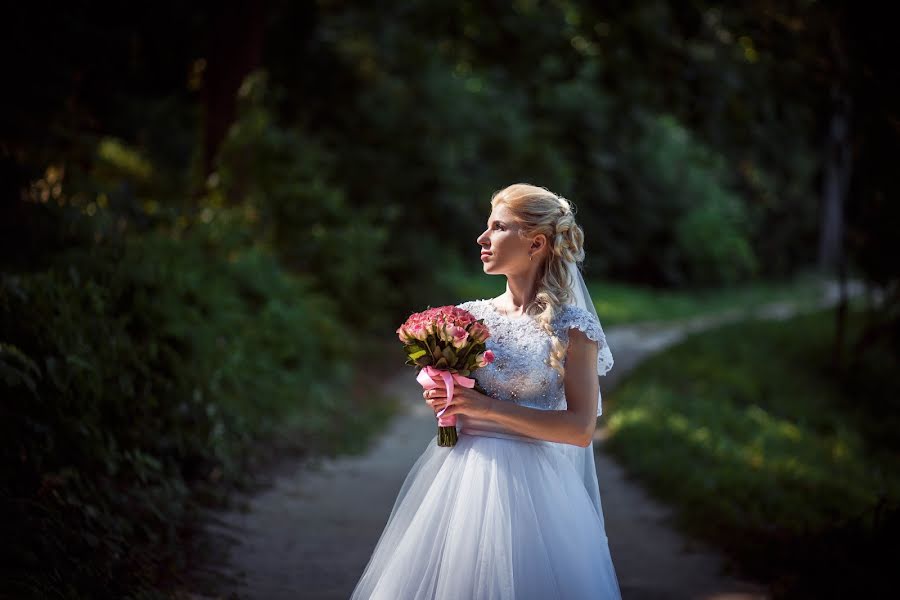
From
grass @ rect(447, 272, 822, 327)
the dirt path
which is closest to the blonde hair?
the dirt path

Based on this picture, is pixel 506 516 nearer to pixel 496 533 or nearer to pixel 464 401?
pixel 496 533

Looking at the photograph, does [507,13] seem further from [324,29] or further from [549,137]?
[549,137]

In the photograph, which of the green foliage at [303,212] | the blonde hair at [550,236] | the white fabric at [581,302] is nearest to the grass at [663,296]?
the green foliage at [303,212]

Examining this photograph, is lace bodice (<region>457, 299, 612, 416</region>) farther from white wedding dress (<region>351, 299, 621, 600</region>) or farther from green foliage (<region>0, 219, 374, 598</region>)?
green foliage (<region>0, 219, 374, 598</region>)

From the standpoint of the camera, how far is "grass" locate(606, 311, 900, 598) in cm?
545

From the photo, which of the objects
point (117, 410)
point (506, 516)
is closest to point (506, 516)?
point (506, 516)

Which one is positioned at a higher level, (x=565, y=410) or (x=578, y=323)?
(x=578, y=323)

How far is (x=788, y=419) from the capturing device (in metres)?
14.4

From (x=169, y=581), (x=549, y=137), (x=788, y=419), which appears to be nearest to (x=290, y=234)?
Answer: (x=549, y=137)

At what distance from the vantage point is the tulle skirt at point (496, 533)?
10.8 ft

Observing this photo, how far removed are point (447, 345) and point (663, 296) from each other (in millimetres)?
30620

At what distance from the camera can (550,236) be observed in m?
3.51

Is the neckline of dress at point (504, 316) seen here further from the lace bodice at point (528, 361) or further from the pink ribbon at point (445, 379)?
the pink ribbon at point (445, 379)

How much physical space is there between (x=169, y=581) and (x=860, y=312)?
20.6 m
